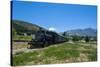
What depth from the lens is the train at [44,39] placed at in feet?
8.66

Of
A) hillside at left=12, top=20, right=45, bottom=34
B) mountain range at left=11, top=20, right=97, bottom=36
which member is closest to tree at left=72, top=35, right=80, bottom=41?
mountain range at left=11, top=20, right=97, bottom=36

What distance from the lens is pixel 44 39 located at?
2.69 meters

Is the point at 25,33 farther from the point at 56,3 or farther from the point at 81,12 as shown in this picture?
the point at 81,12

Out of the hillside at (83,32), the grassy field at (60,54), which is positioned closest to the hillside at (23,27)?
the grassy field at (60,54)

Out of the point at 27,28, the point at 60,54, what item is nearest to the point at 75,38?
the point at 60,54

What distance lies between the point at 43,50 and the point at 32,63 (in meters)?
0.23

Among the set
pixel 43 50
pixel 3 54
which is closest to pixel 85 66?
pixel 43 50

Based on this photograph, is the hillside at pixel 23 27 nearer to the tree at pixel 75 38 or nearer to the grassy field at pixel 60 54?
the grassy field at pixel 60 54

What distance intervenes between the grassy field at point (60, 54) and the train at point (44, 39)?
0.06 metres

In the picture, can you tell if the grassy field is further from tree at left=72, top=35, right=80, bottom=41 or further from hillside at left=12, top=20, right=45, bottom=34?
hillside at left=12, top=20, right=45, bottom=34

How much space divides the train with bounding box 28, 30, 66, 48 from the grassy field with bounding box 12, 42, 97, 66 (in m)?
0.06

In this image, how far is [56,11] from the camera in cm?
275

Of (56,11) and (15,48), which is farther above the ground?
(56,11)

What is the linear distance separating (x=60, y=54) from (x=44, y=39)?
311mm
